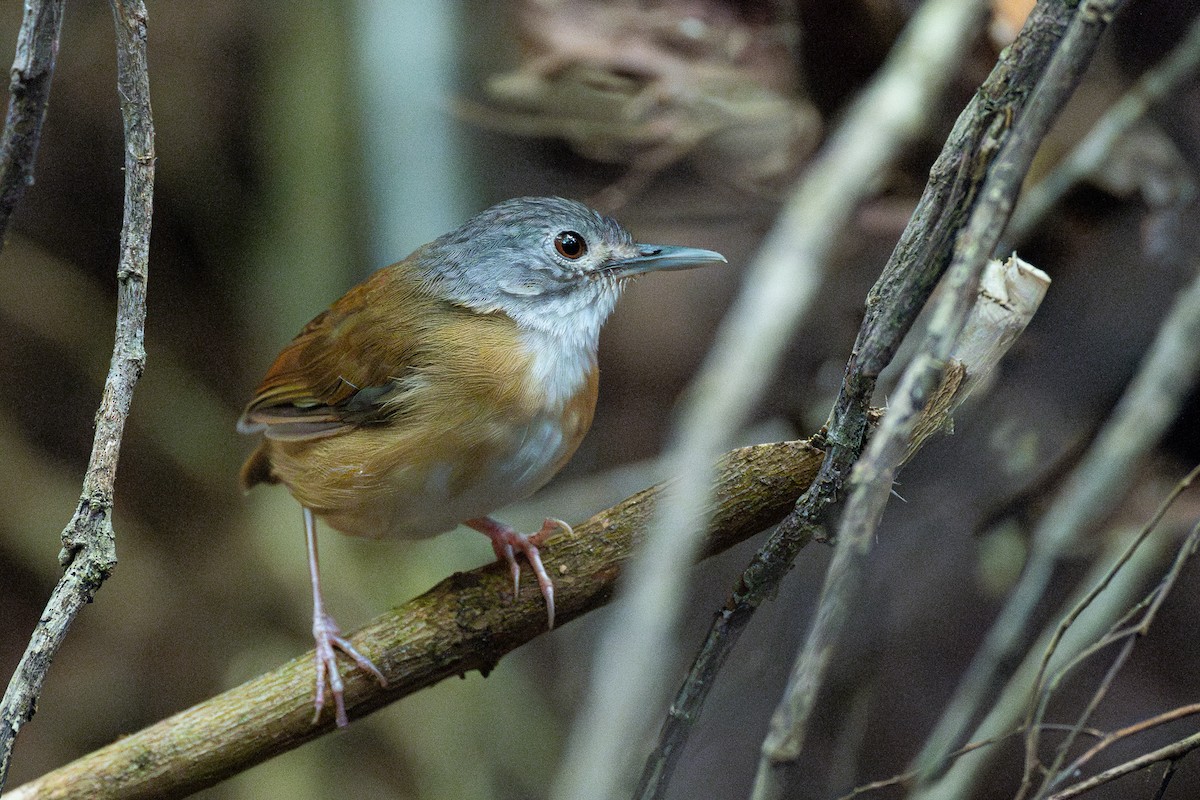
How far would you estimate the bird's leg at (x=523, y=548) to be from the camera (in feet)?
8.90

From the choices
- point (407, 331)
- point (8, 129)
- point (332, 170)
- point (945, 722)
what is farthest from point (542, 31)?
point (945, 722)

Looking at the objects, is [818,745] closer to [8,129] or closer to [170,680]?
[8,129]

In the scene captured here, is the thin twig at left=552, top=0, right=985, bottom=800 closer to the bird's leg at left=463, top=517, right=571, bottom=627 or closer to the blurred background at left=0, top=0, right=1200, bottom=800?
the bird's leg at left=463, top=517, right=571, bottom=627

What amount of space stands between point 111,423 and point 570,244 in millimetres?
1584

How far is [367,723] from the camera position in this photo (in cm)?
575

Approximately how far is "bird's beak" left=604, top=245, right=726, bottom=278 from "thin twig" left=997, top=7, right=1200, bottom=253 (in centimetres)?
104

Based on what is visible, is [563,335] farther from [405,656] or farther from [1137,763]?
[1137,763]

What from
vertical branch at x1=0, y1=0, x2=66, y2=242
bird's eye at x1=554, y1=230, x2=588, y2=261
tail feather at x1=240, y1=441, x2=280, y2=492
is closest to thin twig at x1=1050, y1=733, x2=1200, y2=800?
bird's eye at x1=554, y1=230, x2=588, y2=261

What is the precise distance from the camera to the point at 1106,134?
349 centimetres

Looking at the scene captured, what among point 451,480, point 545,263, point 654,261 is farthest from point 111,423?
point 654,261

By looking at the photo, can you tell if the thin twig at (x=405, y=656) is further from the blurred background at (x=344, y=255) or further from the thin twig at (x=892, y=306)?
the blurred background at (x=344, y=255)

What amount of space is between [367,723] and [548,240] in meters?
3.76

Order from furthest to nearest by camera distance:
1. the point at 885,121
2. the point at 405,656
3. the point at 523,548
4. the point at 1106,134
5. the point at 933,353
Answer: the point at 1106,134 < the point at 885,121 < the point at 523,548 < the point at 405,656 < the point at 933,353

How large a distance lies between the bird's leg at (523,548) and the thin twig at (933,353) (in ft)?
4.09
